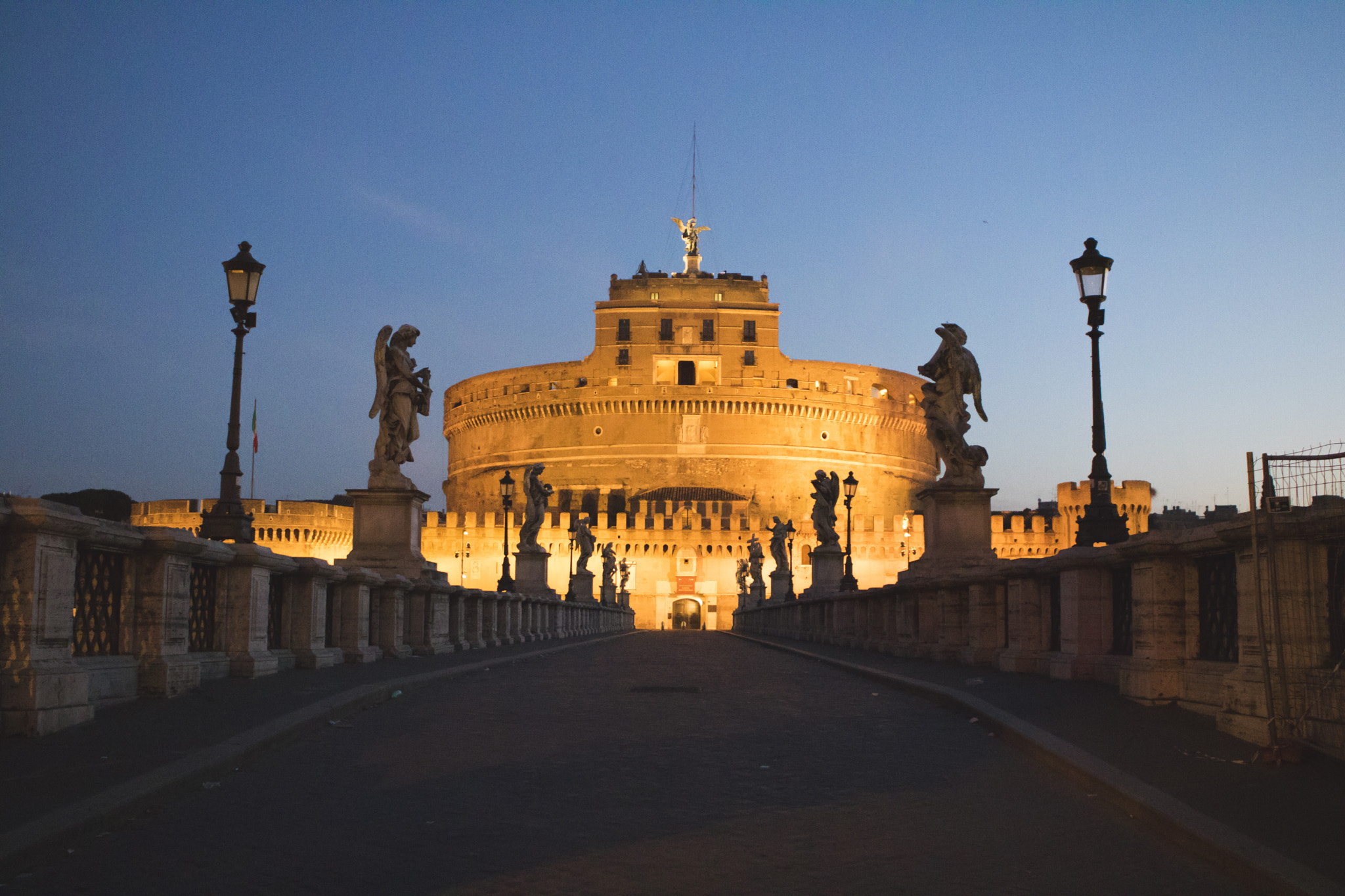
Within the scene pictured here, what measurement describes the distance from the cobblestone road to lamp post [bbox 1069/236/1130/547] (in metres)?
6.12

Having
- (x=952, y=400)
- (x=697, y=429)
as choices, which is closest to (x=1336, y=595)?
(x=952, y=400)

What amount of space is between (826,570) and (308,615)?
18874 millimetres

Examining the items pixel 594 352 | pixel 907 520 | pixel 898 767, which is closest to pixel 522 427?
pixel 594 352

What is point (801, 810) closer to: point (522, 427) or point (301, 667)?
point (301, 667)

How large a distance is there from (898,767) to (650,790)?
Result: 1.33 m

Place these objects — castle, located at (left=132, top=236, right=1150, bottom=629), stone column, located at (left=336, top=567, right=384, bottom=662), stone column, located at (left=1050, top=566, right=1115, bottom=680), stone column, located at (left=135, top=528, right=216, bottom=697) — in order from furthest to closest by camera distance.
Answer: castle, located at (left=132, top=236, right=1150, bottom=629) < stone column, located at (left=336, top=567, right=384, bottom=662) < stone column, located at (left=1050, top=566, right=1115, bottom=680) < stone column, located at (left=135, top=528, right=216, bottom=697)

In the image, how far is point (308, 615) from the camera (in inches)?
426

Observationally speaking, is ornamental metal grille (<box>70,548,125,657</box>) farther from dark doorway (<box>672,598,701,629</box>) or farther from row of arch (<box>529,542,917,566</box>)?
dark doorway (<box>672,598,701,629</box>)

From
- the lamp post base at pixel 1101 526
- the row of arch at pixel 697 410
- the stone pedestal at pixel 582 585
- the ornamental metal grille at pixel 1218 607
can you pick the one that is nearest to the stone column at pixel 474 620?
the lamp post base at pixel 1101 526

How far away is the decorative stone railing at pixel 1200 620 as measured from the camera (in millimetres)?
5531

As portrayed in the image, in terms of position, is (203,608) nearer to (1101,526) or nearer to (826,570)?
(1101,526)

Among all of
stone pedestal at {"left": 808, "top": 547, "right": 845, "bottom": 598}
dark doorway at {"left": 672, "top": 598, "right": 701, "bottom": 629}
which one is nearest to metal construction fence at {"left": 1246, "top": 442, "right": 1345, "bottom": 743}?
stone pedestal at {"left": 808, "top": 547, "right": 845, "bottom": 598}

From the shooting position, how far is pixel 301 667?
34.9 ft

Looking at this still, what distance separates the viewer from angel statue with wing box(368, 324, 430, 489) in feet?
58.0
